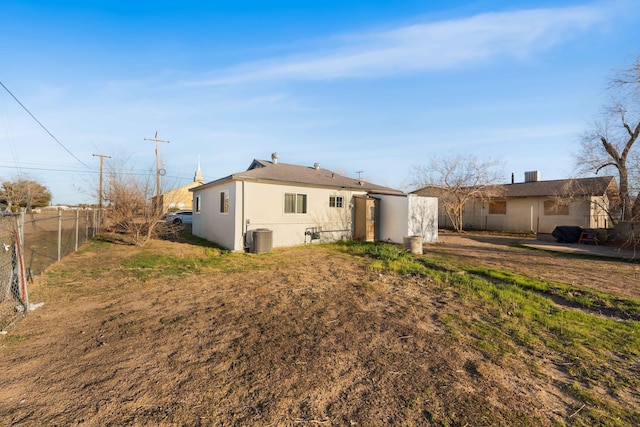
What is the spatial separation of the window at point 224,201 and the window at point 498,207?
20761 mm

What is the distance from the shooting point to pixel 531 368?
10.6 feet

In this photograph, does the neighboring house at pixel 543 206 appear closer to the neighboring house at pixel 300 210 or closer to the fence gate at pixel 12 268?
the neighboring house at pixel 300 210

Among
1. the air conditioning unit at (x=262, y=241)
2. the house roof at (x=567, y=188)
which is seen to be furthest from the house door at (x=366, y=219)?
the house roof at (x=567, y=188)

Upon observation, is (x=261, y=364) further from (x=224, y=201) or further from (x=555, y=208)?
(x=555, y=208)

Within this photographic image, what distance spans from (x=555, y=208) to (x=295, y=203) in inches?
726

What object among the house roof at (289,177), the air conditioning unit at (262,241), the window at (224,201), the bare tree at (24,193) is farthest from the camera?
the bare tree at (24,193)

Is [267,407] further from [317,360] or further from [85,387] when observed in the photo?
[85,387]

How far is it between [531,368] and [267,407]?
9.59 ft

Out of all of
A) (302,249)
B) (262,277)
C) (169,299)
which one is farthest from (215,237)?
(169,299)

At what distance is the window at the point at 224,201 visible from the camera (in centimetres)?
1253

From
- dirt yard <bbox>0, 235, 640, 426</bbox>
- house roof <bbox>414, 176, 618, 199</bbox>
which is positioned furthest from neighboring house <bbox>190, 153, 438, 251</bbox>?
house roof <bbox>414, 176, 618, 199</bbox>

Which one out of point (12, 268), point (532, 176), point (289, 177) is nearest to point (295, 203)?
point (289, 177)

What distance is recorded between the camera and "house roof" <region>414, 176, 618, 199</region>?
58.9ft

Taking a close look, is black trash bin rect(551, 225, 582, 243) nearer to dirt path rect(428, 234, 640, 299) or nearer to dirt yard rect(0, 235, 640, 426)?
dirt path rect(428, 234, 640, 299)
